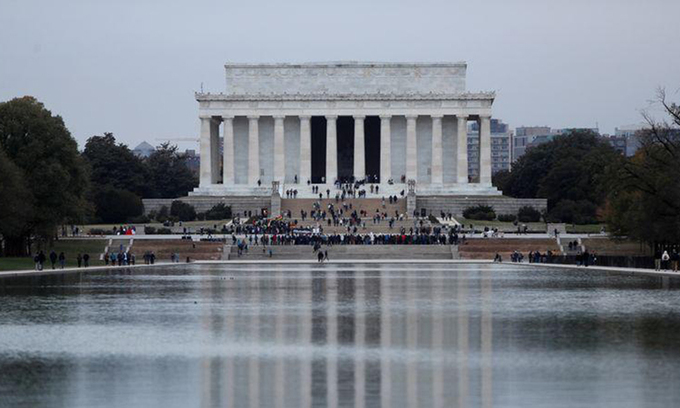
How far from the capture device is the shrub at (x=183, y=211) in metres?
107

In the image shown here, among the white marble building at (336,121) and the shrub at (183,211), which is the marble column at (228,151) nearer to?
the white marble building at (336,121)

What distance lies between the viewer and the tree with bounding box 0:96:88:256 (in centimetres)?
7588

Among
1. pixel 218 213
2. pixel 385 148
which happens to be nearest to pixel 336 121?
pixel 385 148

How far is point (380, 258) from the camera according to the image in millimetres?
83688

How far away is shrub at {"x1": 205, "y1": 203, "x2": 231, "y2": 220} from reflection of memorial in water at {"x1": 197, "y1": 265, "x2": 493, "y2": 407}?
55938 mm

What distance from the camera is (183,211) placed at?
10731 centimetres

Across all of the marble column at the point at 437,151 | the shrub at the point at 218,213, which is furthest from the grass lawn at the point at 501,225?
the shrub at the point at 218,213

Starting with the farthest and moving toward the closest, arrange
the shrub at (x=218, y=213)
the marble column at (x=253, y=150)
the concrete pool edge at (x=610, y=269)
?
the marble column at (x=253, y=150), the shrub at (x=218, y=213), the concrete pool edge at (x=610, y=269)

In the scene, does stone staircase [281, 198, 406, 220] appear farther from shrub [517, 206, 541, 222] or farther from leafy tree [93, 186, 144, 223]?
leafy tree [93, 186, 144, 223]

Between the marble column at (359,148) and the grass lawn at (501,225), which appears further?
the marble column at (359,148)

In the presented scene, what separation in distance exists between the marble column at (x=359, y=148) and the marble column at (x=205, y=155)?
12.5 metres

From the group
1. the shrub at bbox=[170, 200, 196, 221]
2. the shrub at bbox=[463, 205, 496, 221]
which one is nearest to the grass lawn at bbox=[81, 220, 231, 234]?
the shrub at bbox=[170, 200, 196, 221]

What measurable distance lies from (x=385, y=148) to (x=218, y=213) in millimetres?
19770

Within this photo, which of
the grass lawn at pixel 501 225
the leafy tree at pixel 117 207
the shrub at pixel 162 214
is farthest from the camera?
the leafy tree at pixel 117 207
